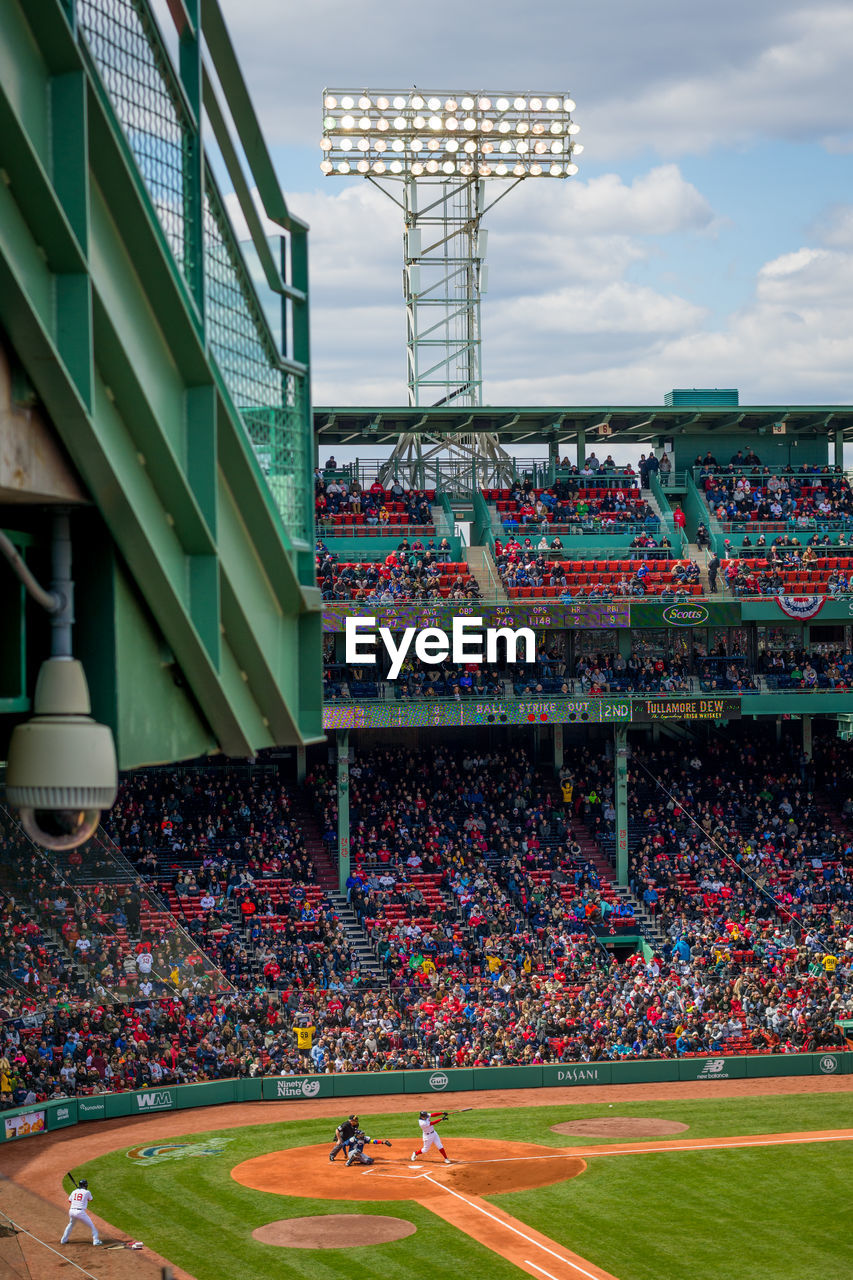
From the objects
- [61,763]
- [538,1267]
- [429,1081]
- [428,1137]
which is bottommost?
[429,1081]

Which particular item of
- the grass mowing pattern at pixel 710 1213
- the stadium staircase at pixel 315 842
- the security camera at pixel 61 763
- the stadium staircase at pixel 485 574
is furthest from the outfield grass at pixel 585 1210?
the security camera at pixel 61 763

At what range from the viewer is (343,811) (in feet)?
137

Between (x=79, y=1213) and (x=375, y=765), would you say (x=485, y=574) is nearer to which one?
(x=375, y=765)

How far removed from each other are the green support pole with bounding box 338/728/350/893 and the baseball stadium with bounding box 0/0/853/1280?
0.60 metres

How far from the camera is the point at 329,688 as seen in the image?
142ft

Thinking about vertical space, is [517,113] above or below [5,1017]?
above

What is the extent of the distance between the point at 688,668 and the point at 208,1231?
2530 cm

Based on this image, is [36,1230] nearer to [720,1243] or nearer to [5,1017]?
[5,1017]

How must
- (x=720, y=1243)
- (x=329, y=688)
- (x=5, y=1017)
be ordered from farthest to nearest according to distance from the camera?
(x=329, y=688) → (x=5, y=1017) → (x=720, y=1243)

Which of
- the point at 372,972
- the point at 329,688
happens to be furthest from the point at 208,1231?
the point at 329,688

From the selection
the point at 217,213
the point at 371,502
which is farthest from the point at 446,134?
the point at 217,213

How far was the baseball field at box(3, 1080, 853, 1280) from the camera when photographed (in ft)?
77.4

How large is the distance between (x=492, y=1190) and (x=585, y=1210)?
1868 millimetres

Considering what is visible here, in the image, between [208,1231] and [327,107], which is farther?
[327,107]
